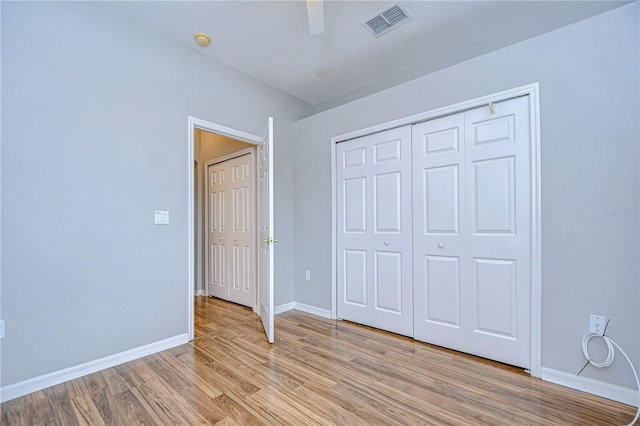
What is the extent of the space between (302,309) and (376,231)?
1.44 meters

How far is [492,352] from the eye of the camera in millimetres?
2283

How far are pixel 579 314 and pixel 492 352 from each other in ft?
2.13


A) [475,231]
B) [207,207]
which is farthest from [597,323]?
[207,207]

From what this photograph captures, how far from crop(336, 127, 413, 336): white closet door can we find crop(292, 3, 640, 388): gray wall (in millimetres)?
974

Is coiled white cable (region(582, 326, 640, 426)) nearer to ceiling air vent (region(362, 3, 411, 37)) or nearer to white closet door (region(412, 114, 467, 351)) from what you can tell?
white closet door (region(412, 114, 467, 351))

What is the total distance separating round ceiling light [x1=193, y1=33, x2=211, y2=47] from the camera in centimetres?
266

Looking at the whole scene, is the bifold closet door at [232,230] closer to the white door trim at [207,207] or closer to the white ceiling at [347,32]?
the white door trim at [207,207]

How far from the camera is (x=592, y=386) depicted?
6.11 ft

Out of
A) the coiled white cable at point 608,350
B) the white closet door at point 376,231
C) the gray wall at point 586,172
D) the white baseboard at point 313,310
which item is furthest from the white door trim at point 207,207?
the coiled white cable at point 608,350

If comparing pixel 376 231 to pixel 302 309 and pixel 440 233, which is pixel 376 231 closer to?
pixel 440 233

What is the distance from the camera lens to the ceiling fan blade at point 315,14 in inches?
69.4

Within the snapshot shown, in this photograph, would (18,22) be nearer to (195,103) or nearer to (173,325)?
(195,103)

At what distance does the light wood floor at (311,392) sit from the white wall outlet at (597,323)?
40cm

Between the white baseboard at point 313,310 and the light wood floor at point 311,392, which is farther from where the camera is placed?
the white baseboard at point 313,310
